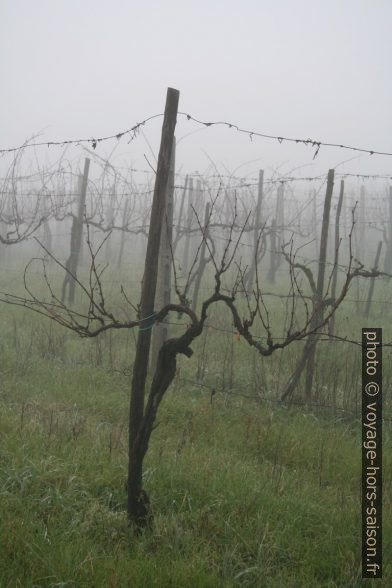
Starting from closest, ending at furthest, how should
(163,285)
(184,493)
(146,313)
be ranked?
(146,313)
(184,493)
(163,285)

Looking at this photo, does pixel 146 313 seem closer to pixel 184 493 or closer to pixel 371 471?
pixel 184 493

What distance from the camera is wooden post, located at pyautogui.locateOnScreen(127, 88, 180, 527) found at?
104 inches

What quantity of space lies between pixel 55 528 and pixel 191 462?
43.0 inches

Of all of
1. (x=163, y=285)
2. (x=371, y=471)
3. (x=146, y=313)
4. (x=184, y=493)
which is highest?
(x=163, y=285)

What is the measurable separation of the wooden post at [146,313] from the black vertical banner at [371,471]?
45.9 inches

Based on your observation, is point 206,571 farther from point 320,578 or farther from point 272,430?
point 272,430

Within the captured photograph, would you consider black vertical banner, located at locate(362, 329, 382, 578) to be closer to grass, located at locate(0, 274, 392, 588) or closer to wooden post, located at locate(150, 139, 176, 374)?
grass, located at locate(0, 274, 392, 588)

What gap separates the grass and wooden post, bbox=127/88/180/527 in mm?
152

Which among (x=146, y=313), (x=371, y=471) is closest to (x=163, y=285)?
(x=146, y=313)

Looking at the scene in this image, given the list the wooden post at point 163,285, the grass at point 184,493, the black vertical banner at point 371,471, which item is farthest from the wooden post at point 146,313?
the wooden post at point 163,285

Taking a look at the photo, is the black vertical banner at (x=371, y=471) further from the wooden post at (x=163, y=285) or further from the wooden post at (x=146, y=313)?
the wooden post at (x=163, y=285)

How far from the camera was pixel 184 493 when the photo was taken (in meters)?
3.01

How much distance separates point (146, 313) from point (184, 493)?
119cm

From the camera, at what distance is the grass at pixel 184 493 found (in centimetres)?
233
